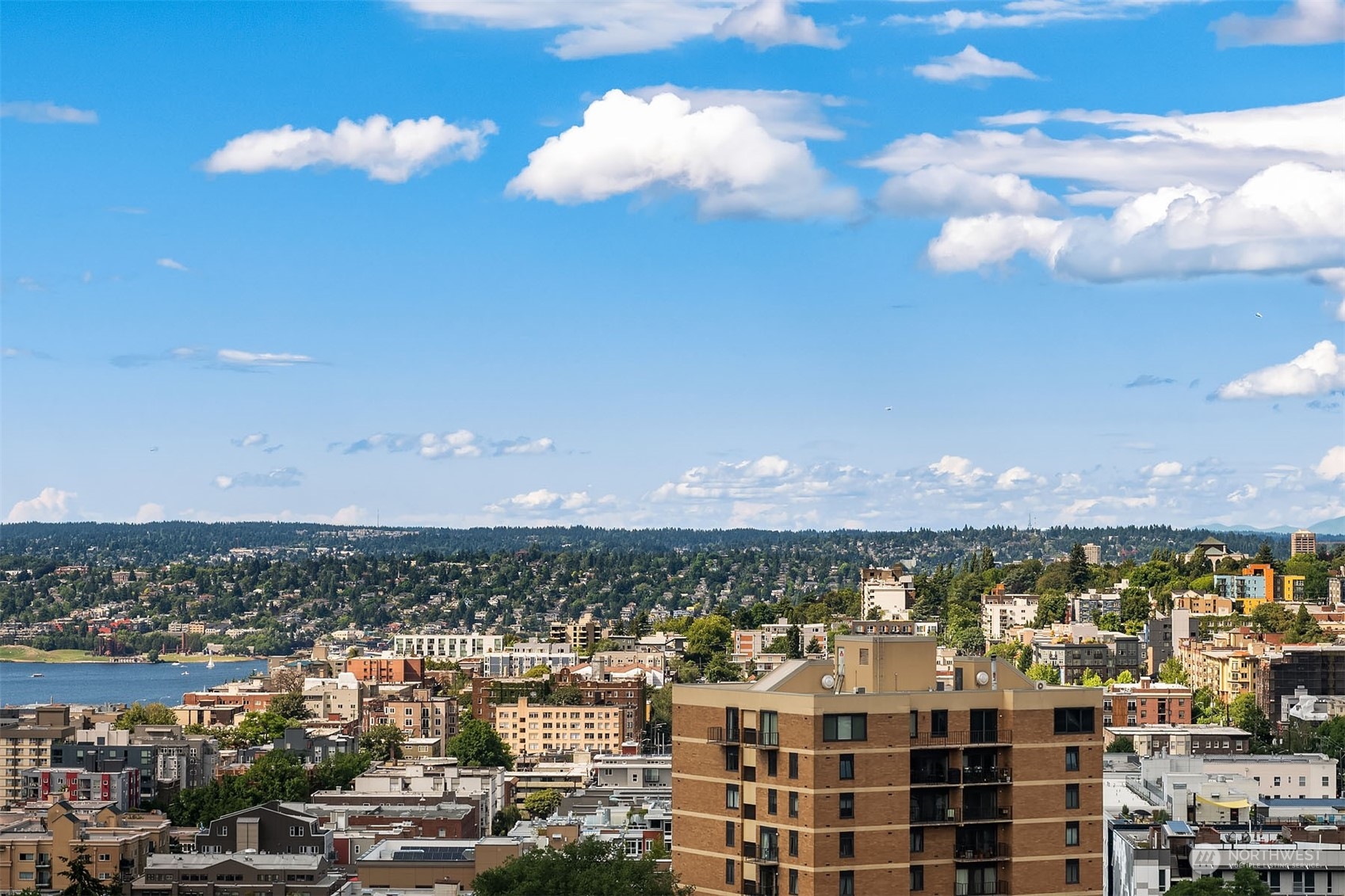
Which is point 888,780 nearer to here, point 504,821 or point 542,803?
point 504,821

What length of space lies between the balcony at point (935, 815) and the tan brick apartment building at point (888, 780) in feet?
0.05

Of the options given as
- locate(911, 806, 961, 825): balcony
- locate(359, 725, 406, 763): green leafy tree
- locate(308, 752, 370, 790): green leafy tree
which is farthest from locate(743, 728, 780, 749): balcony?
locate(359, 725, 406, 763): green leafy tree

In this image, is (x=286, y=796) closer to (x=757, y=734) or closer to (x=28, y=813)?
(x=28, y=813)

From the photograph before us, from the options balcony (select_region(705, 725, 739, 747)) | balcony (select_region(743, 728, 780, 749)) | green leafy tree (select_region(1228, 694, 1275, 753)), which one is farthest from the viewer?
green leafy tree (select_region(1228, 694, 1275, 753))

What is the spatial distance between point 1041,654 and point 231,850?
71.4 metres

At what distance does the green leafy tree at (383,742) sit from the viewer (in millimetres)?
115812

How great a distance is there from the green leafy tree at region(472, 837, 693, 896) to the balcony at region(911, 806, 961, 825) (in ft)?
14.6

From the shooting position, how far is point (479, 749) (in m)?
114

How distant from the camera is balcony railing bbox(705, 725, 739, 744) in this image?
3250 centimetres

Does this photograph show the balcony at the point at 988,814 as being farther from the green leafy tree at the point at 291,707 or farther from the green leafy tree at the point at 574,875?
the green leafy tree at the point at 291,707

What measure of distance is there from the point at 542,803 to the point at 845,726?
63066 mm

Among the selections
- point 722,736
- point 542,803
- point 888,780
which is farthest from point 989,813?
point 542,803

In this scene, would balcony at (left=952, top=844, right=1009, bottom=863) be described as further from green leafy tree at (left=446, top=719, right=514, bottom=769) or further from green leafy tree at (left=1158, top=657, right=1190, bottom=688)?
green leafy tree at (left=1158, top=657, right=1190, bottom=688)

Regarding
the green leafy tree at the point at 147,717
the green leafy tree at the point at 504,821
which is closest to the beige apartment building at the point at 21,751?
the green leafy tree at the point at 147,717
